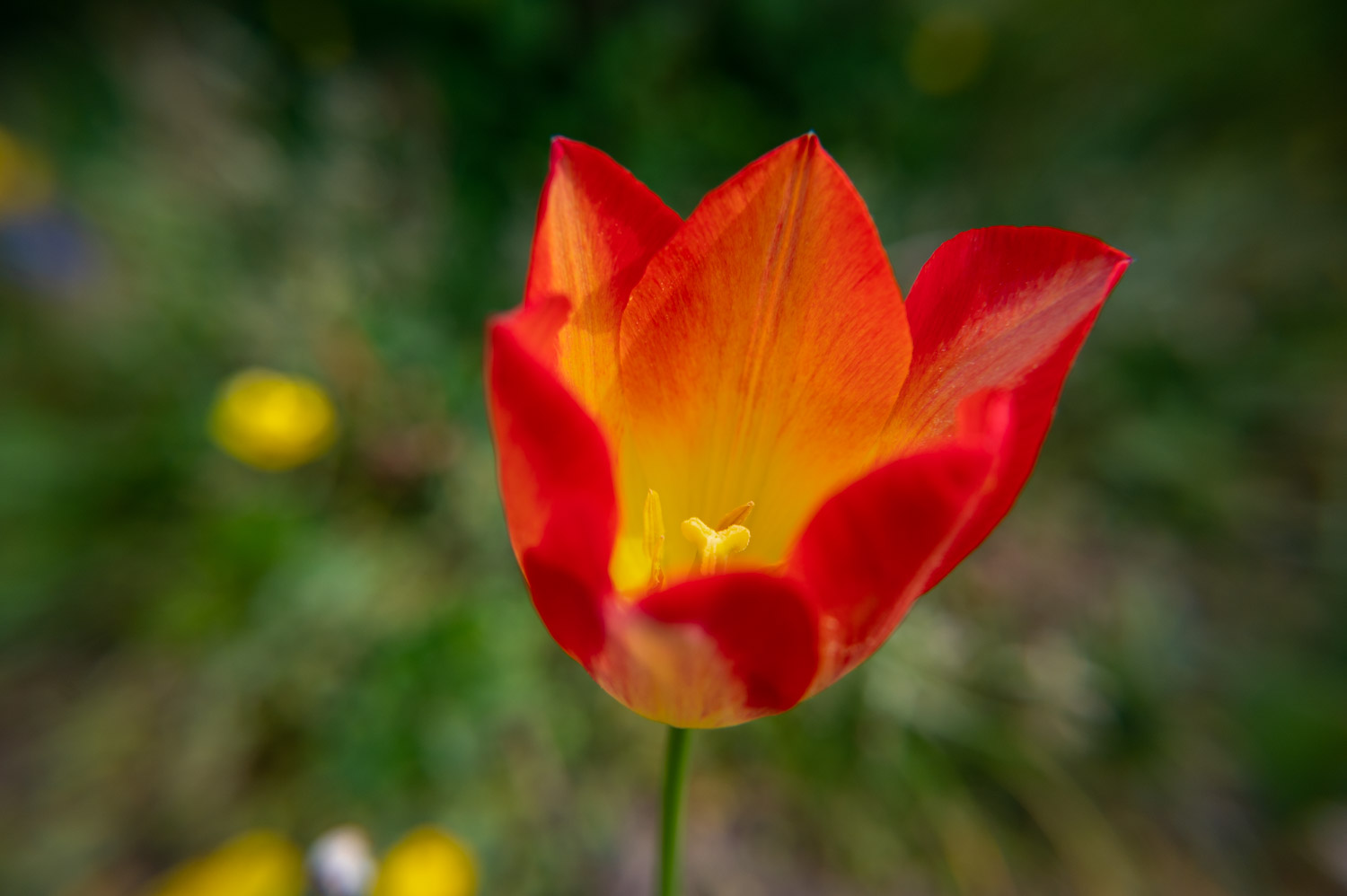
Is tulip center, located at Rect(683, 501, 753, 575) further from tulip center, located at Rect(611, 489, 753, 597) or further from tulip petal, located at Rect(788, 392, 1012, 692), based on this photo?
tulip petal, located at Rect(788, 392, 1012, 692)

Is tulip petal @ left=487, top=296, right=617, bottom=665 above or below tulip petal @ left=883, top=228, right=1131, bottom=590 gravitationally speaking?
below

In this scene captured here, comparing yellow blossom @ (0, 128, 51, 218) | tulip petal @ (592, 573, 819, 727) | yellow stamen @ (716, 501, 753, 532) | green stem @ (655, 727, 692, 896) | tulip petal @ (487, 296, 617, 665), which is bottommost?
green stem @ (655, 727, 692, 896)

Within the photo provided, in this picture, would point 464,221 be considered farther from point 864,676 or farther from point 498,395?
point 498,395

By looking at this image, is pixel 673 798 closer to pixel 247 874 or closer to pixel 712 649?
pixel 712 649

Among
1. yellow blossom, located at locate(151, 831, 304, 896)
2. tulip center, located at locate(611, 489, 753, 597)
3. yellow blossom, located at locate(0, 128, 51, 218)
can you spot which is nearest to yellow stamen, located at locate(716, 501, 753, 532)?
tulip center, located at locate(611, 489, 753, 597)

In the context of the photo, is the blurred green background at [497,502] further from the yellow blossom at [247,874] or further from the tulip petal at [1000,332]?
the tulip petal at [1000,332]

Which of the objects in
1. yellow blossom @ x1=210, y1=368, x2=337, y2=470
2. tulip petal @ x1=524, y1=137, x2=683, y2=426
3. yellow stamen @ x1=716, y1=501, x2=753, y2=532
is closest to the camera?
tulip petal @ x1=524, y1=137, x2=683, y2=426

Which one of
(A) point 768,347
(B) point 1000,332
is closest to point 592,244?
(A) point 768,347

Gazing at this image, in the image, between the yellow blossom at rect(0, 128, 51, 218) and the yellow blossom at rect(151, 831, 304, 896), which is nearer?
the yellow blossom at rect(151, 831, 304, 896)
